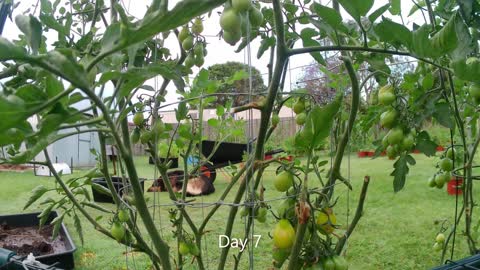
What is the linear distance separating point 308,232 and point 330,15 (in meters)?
0.32

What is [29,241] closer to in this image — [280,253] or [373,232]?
[373,232]

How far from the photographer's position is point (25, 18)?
387mm

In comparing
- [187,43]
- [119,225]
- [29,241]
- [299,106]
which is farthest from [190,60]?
[29,241]

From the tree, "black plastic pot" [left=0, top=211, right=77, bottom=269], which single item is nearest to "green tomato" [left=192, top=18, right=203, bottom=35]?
the tree

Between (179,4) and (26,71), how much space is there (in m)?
0.40

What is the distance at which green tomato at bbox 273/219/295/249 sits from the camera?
60cm

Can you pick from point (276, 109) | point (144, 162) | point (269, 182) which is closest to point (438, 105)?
point (276, 109)

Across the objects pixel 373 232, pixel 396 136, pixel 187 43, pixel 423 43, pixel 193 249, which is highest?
pixel 187 43

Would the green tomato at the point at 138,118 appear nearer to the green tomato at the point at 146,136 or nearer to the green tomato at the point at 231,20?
the green tomato at the point at 146,136

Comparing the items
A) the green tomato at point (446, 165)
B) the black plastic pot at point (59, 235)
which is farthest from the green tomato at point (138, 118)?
the black plastic pot at point (59, 235)

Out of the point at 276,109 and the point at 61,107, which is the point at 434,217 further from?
the point at 61,107

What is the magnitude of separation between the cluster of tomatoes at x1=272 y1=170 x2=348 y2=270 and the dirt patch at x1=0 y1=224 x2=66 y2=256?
1.68m

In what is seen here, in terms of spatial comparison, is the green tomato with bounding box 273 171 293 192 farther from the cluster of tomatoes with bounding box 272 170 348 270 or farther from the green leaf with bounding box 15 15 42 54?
the green leaf with bounding box 15 15 42 54

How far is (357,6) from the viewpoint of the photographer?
1.56 ft
